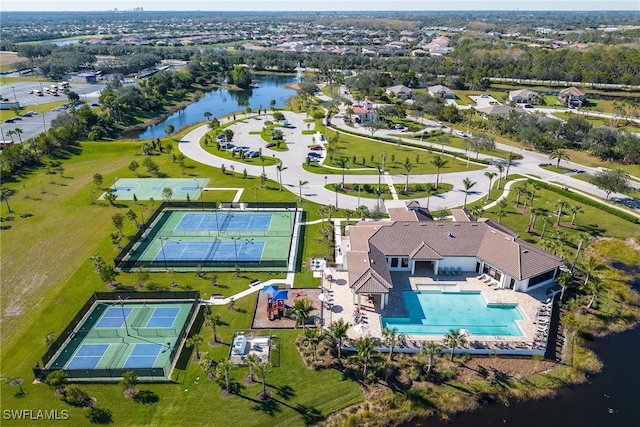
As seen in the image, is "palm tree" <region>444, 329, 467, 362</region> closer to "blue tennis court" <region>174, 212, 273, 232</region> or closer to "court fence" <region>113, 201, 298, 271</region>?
"court fence" <region>113, 201, 298, 271</region>

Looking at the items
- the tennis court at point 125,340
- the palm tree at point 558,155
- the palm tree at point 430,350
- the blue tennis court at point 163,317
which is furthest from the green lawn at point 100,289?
the palm tree at point 558,155

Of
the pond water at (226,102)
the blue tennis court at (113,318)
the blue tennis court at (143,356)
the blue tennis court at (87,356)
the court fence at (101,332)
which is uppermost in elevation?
the pond water at (226,102)

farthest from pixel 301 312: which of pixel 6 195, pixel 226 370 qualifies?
pixel 6 195

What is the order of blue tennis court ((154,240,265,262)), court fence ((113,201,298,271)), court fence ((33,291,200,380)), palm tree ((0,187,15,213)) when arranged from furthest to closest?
palm tree ((0,187,15,213))
blue tennis court ((154,240,265,262))
court fence ((113,201,298,271))
court fence ((33,291,200,380))

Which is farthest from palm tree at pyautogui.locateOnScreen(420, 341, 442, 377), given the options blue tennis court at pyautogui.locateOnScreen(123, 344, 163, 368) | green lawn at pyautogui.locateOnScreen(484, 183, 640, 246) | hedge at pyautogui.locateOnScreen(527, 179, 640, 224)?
hedge at pyautogui.locateOnScreen(527, 179, 640, 224)

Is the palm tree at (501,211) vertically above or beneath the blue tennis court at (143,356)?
above

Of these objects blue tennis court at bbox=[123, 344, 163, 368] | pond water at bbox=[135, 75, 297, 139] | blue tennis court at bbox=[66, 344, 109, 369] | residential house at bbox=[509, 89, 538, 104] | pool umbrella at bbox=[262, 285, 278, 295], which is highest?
residential house at bbox=[509, 89, 538, 104]

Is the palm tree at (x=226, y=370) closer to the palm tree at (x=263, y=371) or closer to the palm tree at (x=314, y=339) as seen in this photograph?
the palm tree at (x=263, y=371)
